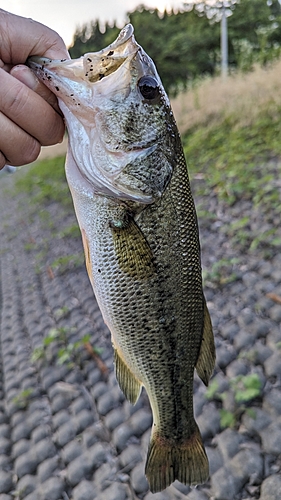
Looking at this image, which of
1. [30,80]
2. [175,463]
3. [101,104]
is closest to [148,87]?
[101,104]

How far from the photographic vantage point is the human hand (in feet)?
4.21

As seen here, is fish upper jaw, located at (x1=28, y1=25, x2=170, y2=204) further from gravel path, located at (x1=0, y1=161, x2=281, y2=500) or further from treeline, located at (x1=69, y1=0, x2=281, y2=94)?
treeline, located at (x1=69, y1=0, x2=281, y2=94)

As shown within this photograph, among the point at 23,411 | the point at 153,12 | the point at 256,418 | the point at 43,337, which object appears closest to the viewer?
the point at 256,418

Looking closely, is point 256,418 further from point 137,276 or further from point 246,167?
point 246,167

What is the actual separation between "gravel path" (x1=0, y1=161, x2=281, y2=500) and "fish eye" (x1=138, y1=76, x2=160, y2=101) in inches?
74.0

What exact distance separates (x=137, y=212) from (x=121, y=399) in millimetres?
2025

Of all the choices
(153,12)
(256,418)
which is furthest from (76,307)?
(153,12)

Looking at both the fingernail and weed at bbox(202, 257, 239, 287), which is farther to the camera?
weed at bbox(202, 257, 239, 287)

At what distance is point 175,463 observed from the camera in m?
1.59

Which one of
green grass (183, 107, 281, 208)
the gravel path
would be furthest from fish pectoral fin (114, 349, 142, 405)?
green grass (183, 107, 281, 208)

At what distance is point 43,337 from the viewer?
432 cm

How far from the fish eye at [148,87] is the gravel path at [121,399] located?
1880mm

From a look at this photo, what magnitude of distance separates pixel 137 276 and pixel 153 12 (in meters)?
27.1

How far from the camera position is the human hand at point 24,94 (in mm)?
1283
